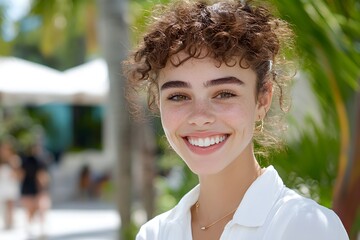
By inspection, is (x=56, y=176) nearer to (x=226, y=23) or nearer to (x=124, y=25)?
(x=124, y=25)

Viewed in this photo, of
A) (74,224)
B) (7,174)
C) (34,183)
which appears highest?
(7,174)

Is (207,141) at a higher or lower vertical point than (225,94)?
lower

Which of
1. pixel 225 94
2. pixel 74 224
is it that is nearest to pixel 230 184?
pixel 225 94

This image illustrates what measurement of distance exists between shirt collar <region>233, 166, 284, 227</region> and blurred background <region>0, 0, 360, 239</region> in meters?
0.53

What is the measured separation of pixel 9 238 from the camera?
11.7m

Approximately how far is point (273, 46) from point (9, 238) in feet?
34.2

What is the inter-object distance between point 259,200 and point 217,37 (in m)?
0.38

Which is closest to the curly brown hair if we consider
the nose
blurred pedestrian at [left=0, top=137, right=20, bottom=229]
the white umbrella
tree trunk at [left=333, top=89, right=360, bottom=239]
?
the nose

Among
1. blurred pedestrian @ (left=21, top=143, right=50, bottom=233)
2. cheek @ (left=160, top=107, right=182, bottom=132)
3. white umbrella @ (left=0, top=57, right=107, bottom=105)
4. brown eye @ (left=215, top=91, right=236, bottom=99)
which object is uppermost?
white umbrella @ (left=0, top=57, right=107, bottom=105)

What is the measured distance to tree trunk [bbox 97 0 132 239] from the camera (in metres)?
6.38

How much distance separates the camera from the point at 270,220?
1.66m

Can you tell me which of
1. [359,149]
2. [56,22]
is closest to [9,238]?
[56,22]

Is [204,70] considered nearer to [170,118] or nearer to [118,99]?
[170,118]

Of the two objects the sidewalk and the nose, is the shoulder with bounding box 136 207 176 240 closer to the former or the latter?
the nose
